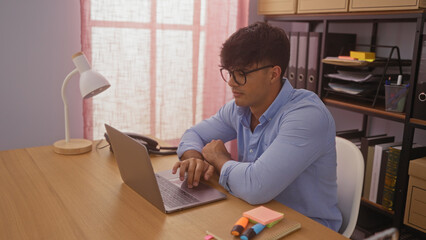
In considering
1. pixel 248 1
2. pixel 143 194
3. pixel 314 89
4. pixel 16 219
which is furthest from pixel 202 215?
pixel 248 1

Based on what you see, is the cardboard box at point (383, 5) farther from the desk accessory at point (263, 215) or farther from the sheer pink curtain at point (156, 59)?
the desk accessory at point (263, 215)

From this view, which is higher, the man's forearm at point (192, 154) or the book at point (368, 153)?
the man's forearm at point (192, 154)

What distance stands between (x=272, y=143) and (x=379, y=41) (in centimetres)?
173

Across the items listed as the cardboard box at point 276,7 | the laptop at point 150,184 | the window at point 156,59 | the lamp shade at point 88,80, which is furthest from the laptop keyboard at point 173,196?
the cardboard box at point 276,7

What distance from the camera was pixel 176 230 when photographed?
1.03 meters

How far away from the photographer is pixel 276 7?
2797 millimetres

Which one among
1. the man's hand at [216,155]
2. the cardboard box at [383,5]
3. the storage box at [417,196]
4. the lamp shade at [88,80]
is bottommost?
the storage box at [417,196]

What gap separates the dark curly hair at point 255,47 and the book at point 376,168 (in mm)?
1164

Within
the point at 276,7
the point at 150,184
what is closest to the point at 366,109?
the point at 276,7

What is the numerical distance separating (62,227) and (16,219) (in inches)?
5.6

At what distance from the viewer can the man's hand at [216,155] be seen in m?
1.39

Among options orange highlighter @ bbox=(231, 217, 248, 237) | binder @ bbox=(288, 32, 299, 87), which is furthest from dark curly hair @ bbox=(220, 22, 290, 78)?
binder @ bbox=(288, 32, 299, 87)

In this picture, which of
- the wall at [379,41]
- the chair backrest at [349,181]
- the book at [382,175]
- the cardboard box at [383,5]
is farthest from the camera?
the wall at [379,41]

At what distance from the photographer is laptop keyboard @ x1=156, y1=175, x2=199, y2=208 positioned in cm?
118
